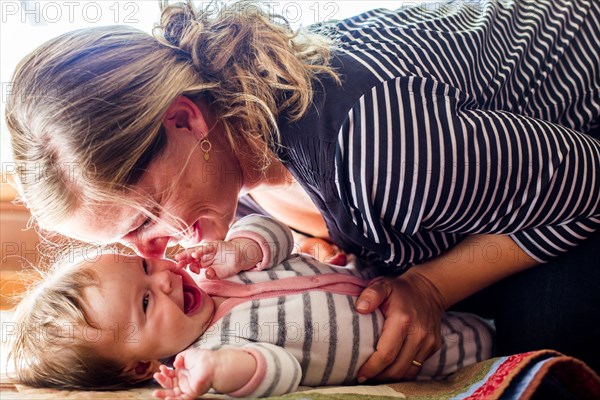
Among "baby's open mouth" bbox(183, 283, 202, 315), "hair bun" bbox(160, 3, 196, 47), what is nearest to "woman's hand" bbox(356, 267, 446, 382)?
"baby's open mouth" bbox(183, 283, 202, 315)

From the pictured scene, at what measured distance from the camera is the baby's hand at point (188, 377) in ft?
2.55

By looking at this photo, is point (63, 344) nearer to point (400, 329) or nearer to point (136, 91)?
point (136, 91)

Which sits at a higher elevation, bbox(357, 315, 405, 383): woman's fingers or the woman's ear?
the woman's ear

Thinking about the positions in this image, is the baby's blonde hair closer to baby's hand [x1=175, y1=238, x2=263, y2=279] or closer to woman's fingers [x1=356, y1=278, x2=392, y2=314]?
Answer: baby's hand [x1=175, y1=238, x2=263, y2=279]

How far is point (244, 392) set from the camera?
0.82 m

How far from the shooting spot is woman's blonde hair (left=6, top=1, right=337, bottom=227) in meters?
0.91

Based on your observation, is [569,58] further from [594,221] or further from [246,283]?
[246,283]

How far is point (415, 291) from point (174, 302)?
39 cm

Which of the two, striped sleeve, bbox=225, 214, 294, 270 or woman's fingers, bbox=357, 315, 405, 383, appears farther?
striped sleeve, bbox=225, 214, 294, 270

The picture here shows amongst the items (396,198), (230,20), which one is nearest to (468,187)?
(396,198)

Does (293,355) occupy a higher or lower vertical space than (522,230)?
lower

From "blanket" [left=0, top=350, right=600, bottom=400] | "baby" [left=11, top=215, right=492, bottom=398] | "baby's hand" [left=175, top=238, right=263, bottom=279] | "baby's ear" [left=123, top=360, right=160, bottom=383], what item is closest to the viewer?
"blanket" [left=0, top=350, right=600, bottom=400]

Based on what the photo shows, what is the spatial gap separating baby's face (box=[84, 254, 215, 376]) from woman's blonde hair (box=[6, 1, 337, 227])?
0.12 meters

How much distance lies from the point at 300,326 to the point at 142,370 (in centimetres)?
25
